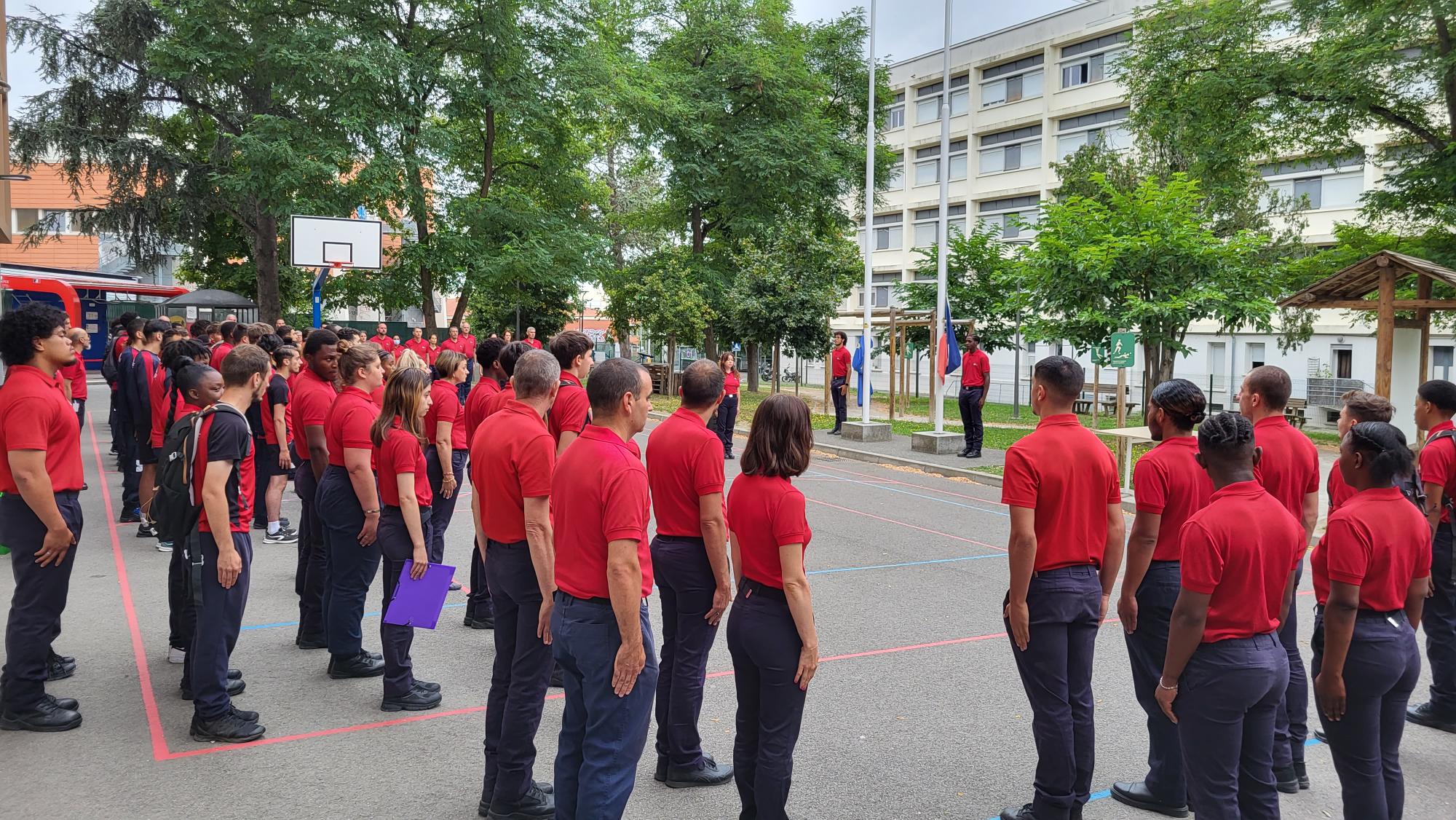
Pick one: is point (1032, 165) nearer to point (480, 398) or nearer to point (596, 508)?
point (480, 398)

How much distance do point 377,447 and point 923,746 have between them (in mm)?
3311

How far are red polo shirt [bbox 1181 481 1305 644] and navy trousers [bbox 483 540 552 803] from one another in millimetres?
2551

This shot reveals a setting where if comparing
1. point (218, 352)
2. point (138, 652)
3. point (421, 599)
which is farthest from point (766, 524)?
point (218, 352)

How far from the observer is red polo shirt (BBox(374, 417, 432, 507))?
5.27 m

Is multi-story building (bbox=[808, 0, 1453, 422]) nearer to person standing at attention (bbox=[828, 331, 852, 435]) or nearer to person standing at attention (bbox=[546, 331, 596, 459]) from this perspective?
person standing at attention (bbox=[828, 331, 852, 435])

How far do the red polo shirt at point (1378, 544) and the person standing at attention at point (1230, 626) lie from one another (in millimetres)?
354

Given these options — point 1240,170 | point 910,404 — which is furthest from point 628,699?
point 910,404

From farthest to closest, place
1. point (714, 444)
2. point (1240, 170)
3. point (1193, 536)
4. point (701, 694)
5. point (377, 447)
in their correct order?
point (1240, 170), point (377, 447), point (701, 694), point (714, 444), point (1193, 536)

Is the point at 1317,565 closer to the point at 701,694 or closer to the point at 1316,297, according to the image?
the point at 701,694

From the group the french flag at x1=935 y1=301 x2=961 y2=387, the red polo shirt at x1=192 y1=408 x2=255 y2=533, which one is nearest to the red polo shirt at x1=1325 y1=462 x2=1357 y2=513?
the red polo shirt at x1=192 y1=408 x2=255 y2=533

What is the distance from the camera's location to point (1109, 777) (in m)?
4.66

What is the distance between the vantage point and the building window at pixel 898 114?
2028 inches

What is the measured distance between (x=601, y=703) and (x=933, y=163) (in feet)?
161

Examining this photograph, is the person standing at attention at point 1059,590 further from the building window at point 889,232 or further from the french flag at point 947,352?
the building window at point 889,232
